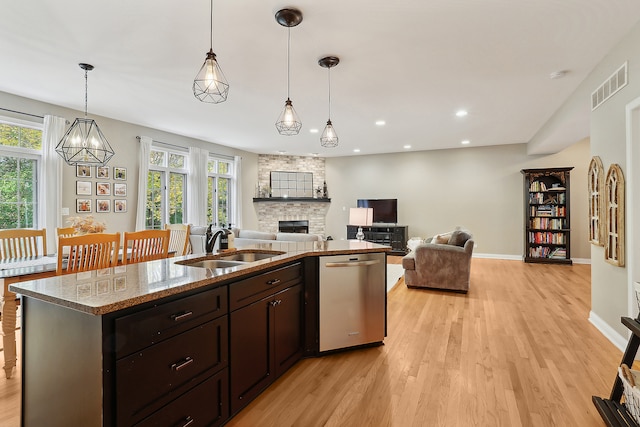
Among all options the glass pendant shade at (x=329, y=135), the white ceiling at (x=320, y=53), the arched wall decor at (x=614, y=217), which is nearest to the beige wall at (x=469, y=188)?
the white ceiling at (x=320, y=53)

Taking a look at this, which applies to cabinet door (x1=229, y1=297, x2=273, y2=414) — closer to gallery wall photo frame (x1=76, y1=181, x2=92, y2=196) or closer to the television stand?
gallery wall photo frame (x1=76, y1=181, x2=92, y2=196)

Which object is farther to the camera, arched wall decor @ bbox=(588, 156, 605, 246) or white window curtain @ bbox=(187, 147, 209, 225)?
white window curtain @ bbox=(187, 147, 209, 225)

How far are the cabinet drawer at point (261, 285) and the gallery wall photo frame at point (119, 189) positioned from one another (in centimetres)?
456

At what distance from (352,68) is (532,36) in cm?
167

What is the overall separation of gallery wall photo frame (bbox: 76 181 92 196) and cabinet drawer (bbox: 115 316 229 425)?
15.5ft

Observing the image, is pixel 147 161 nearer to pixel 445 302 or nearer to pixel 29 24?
pixel 29 24

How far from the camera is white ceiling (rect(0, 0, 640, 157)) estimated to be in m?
2.50

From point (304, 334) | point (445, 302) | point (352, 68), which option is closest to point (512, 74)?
point (352, 68)

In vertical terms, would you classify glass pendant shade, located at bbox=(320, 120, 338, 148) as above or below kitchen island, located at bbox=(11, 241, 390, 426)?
above

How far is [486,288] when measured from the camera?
5168 millimetres

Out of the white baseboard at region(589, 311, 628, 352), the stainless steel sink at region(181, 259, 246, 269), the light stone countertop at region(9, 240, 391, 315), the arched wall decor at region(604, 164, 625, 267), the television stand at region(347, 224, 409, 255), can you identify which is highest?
the arched wall decor at region(604, 164, 625, 267)

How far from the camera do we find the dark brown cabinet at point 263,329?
197 cm

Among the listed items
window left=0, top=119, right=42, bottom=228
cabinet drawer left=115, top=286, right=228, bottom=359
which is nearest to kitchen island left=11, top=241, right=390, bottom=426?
cabinet drawer left=115, top=286, right=228, bottom=359

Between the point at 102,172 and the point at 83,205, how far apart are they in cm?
63
